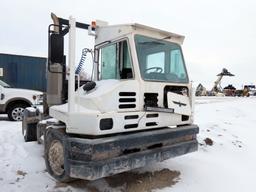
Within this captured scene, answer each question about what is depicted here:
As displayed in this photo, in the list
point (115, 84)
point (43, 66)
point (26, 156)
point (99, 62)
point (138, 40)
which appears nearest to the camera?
point (115, 84)

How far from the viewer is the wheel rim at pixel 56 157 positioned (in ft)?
12.3

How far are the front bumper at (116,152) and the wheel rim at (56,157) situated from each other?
0.40 meters

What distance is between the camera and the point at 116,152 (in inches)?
136

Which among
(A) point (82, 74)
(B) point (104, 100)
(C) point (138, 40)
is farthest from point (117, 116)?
(A) point (82, 74)

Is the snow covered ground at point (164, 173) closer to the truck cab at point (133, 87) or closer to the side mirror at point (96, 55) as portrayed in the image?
the truck cab at point (133, 87)

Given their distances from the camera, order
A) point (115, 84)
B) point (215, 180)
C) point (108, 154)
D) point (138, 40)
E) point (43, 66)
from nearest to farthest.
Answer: point (108, 154) → point (115, 84) → point (138, 40) → point (215, 180) → point (43, 66)

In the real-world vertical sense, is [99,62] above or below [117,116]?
above

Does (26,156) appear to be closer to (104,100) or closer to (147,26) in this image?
(104,100)

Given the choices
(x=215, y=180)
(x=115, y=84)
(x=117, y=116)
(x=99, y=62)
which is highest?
(x=99, y=62)

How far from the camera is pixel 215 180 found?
439cm

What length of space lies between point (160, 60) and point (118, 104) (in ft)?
3.93

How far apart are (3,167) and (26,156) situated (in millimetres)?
574

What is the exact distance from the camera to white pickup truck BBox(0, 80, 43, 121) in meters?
9.62

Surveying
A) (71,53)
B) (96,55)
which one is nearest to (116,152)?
(71,53)
